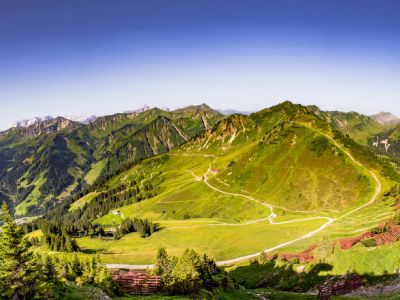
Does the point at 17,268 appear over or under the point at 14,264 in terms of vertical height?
under

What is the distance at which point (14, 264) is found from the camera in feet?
137

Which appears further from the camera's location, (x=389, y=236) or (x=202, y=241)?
(x=202, y=241)

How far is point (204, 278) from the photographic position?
71.8 metres

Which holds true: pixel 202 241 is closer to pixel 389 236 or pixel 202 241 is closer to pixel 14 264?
pixel 389 236

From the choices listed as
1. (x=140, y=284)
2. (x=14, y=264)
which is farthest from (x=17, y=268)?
(x=140, y=284)

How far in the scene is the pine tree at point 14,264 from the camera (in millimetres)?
40938

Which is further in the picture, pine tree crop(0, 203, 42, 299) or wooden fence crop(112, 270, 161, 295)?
wooden fence crop(112, 270, 161, 295)

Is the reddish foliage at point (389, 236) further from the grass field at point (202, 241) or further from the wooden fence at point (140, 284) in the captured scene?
the grass field at point (202, 241)

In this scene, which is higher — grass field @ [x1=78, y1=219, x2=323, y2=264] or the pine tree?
Result: the pine tree

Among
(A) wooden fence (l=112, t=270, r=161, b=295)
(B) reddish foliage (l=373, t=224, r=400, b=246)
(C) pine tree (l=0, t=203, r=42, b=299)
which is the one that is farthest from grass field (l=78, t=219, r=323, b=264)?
(C) pine tree (l=0, t=203, r=42, b=299)

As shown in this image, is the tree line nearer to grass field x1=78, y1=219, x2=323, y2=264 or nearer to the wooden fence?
the wooden fence

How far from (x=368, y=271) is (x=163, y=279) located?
39.1 m

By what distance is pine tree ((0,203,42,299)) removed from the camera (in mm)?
40938

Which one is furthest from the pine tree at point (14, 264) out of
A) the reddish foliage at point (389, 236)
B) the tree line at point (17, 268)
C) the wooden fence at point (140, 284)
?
the reddish foliage at point (389, 236)
